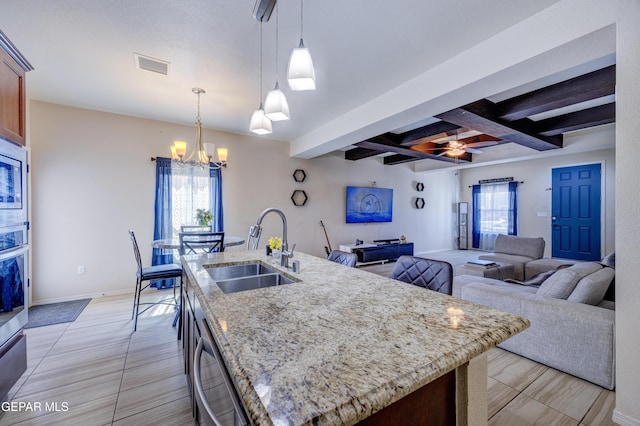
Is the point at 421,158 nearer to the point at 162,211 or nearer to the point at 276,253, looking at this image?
the point at 276,253

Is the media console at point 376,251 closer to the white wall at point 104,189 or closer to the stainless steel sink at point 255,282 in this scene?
the white wall at point 104,189

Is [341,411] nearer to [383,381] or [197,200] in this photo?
[383,381]

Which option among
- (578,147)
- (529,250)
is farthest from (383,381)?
(578,147)

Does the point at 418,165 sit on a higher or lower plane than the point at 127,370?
higher

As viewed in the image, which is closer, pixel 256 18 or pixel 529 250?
pixel 256 18

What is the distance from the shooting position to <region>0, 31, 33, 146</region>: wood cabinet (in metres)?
1.77

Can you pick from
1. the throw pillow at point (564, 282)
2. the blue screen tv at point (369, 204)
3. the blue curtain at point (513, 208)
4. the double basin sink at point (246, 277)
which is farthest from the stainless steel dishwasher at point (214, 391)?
the blue curtain at point (513, 208)

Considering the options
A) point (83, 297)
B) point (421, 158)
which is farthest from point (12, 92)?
point (421, 158)

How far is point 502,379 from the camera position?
2.08 m

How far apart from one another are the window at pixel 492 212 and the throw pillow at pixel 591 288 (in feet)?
17.7

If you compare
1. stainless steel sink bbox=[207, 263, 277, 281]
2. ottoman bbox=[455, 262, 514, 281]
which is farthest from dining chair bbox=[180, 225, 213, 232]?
ottoman bbox=[455, 262, 514, 281]

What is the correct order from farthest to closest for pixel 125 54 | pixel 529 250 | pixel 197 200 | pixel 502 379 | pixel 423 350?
pixel 529 250 → pixel 197 200 → pixel 125 54 → pixel 502 379 → pixel 423 350

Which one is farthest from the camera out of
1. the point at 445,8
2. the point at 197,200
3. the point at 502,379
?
the point at 197,200

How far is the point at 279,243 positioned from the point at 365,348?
1432 millimetres
